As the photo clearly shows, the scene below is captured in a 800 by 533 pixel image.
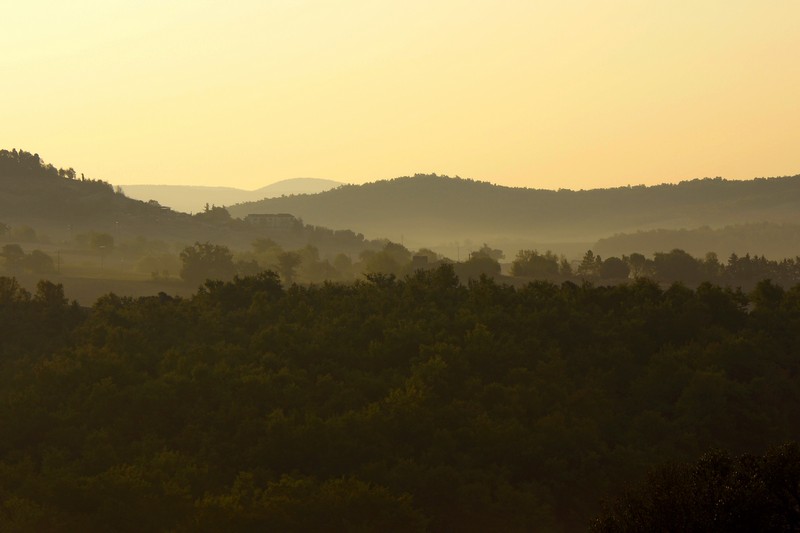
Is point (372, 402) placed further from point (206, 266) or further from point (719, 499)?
point (206, 266)

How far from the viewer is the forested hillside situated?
191 feet

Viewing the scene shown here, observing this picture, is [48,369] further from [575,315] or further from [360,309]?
[575,315]

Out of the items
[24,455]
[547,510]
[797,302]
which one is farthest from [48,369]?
[797,302]

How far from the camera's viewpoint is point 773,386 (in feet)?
253

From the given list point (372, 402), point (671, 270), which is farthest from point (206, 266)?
point (372, 402)

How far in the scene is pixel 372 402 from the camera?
70750mm

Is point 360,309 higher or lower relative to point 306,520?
higher

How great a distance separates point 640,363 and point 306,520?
32.5 metres

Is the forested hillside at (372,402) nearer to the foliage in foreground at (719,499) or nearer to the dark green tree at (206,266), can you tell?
the foliage in foreground at (719,499)

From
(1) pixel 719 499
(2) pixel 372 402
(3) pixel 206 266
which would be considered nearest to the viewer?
(1) pixel 719 499

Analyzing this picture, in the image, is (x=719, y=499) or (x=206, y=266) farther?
(x=206, y=266)

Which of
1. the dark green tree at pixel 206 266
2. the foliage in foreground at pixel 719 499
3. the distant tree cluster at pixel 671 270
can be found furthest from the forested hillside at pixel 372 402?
the distant tree cluster at pixel 671 270

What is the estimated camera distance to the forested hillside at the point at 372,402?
191 ft

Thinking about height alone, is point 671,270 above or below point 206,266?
below
